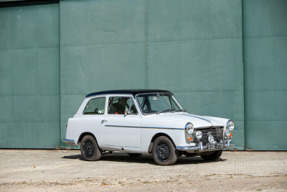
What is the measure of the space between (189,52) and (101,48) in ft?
9.95

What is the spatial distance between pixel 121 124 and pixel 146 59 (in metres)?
4.76

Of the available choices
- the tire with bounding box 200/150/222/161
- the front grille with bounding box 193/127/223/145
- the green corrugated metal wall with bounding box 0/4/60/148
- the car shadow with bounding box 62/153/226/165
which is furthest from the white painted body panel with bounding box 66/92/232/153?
the green corrugated metal wall with bounding box 0/4/60/148

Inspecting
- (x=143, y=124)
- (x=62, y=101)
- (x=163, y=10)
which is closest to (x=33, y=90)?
(x=62, y=101)

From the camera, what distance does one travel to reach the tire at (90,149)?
12688mm

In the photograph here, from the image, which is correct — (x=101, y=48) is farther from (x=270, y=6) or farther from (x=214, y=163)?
(x=214, y=163)

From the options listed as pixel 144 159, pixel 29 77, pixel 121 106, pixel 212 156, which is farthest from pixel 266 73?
pixel 29 77

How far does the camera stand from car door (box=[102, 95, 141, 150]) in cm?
1180

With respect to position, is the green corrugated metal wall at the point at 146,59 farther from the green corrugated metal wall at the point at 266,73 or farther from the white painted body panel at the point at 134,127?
the white painted body panel at the point at 134,127

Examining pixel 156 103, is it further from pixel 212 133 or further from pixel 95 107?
pixel 95 107

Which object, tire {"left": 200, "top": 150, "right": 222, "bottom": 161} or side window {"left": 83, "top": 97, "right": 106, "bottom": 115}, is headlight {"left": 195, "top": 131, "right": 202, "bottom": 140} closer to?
tire {"left": 200, "top": 150, "right": 222, "bottom": 161}

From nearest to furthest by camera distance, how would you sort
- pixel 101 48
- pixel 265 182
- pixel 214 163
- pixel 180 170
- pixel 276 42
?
pixel 265 182 → pixel 180 170 → pixel 214 163 → pixel 276 42 → pixel 101 48

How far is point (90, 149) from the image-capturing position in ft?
42.1

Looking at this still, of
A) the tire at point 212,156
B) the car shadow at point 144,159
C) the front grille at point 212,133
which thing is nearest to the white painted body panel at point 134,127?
the front grille at point 212,133

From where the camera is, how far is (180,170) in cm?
1020
